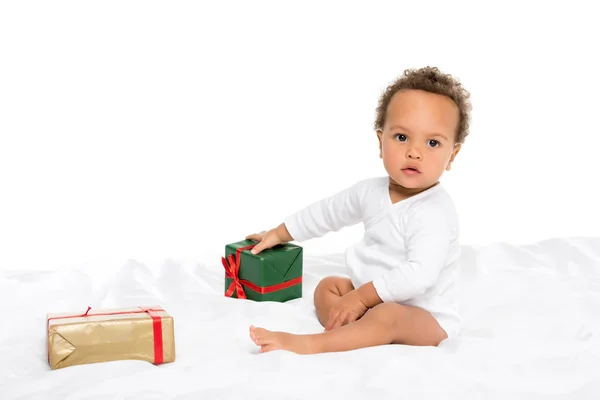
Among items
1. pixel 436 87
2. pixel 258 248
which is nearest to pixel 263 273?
pixel 258 248

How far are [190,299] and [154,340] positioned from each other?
0.56 m

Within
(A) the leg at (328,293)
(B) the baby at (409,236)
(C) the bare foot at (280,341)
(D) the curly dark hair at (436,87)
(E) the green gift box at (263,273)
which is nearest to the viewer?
(C) the bare foot at (280,341)

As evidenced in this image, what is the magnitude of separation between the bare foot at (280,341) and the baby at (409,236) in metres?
0.01

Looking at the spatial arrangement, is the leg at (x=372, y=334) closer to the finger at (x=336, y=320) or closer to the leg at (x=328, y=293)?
the finger at (x=336, y=320)

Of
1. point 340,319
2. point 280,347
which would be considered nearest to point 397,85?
point 340,319

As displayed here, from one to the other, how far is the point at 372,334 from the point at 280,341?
26 centimetres

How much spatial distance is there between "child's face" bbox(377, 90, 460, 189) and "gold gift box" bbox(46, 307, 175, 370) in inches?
32.4

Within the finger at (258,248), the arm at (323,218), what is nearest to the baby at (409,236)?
the arm at (323,218)

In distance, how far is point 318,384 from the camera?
1685 millimetres

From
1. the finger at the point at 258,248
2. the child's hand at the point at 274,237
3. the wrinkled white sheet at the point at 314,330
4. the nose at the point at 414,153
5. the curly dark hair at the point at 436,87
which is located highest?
the curly dark hair at the point at 436,87

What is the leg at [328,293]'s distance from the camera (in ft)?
7.49

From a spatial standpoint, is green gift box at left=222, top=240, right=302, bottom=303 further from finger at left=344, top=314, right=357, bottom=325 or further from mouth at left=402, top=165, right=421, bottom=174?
mouth at left=402, top=165, right=421, bottom=174

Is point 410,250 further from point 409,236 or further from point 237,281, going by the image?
point 237,281

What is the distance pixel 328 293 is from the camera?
2.32 metres
